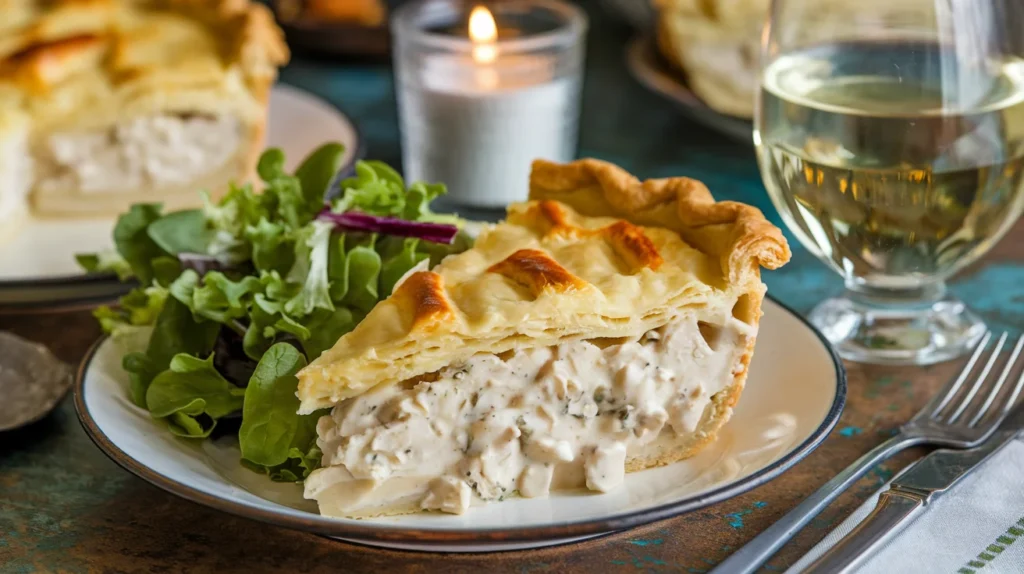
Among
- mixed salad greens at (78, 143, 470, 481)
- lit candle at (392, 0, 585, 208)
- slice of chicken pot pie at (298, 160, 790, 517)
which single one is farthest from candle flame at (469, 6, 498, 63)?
slice of chicken pot pie at (298, 160, 790, 517)

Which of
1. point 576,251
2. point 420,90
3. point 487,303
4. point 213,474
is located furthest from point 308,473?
point 420,90

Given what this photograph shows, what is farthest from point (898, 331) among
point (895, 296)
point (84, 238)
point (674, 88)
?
point (84, 238)

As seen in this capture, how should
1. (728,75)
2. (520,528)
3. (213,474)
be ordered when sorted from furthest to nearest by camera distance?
(728,75) → (213,474) → (520,528)

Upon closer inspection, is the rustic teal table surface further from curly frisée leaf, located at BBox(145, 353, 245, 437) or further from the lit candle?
the lit candle

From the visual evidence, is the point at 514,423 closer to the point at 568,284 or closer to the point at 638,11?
the point at 568,284

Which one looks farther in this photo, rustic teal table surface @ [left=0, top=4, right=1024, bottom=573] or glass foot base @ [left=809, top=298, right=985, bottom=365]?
glass foot base @ [left=809, top=298, right=985, bottom=365]

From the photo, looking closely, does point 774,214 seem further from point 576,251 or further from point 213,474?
point 213,474
